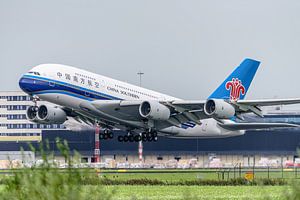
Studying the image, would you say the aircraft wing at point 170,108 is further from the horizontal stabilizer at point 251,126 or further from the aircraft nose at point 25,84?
the horizontal stabilizer at point 251,126

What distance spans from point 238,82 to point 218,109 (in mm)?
11660

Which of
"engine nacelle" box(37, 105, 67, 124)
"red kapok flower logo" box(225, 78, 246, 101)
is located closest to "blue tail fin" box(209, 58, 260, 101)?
"red kapok flower logo" box(225, 78, 246, 101)

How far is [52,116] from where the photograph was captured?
204 feet

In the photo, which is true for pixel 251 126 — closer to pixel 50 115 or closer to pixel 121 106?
pixel 121 106

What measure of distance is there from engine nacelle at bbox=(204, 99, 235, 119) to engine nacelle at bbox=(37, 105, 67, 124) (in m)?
10.7

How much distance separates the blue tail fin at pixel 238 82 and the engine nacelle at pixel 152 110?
9.46 metres

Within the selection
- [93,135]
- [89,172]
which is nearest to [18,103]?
[93,135]

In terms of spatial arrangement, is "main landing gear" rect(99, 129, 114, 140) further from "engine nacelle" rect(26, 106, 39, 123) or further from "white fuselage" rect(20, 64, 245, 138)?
"engine nacelle" rect(26, 106, 39, 123)

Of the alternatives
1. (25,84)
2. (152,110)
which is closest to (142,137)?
(152,110)

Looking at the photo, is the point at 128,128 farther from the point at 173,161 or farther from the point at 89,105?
the point at 173,161

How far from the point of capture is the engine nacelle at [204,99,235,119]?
59025 mm

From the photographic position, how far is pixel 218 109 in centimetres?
5894

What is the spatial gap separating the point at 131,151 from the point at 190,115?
2973 centimetres

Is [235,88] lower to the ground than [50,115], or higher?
higher
